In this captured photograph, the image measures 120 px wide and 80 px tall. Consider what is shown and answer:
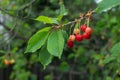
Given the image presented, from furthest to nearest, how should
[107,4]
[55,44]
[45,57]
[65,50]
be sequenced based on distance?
[65,50] < [45,57] < [55,44] < [107,4]

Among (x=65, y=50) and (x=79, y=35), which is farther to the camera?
(x=65, y=50)

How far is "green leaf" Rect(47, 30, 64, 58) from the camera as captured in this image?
155cm

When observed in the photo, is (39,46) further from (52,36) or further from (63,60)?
(63,60)

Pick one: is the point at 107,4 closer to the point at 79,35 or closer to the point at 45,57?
the point at 79,35

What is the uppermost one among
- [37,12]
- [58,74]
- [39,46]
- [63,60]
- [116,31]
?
[39,46]

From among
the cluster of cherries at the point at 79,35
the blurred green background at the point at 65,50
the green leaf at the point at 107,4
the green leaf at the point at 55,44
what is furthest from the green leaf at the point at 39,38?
the blurred green background at the point at 65,50

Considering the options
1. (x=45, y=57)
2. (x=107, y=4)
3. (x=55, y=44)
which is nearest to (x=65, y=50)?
(x=45, y=57)

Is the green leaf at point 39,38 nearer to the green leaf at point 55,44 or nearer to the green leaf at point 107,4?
Result: the green leaf at point 55,44

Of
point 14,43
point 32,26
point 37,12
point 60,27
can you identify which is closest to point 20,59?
Answer: point 14,43

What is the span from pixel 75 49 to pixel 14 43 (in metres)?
0.94

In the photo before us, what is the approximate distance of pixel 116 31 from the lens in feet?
13.0

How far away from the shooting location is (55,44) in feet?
5.10

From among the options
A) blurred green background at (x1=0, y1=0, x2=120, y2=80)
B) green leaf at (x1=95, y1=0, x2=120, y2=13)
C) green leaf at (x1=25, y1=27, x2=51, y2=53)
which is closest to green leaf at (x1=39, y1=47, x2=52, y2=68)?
green leaf at (x1=25, y1=27, x2=51, y2=53)

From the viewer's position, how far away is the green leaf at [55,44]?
155 cm
